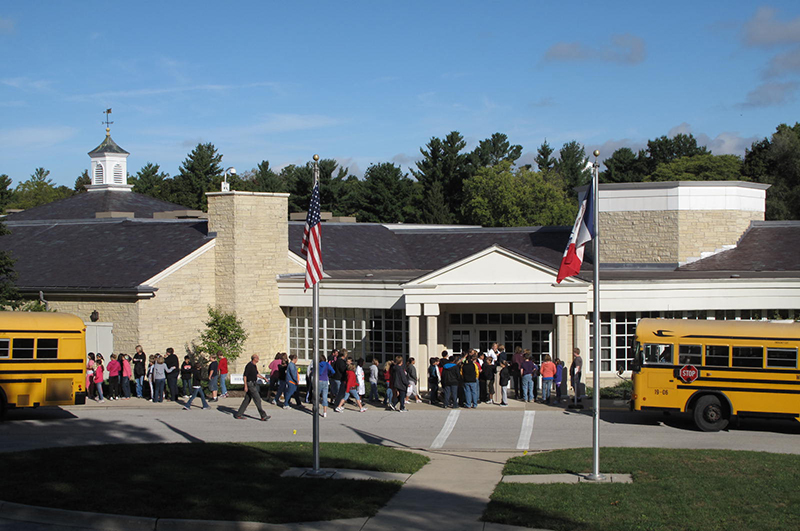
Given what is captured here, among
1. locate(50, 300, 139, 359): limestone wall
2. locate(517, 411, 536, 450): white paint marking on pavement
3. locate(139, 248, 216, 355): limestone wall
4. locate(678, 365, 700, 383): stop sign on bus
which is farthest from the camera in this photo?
locate(139, 248, 216, 355): limestone wall

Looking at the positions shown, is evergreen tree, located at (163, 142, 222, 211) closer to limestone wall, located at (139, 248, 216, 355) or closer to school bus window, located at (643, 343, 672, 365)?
limestone wall, located at (139, 248, 216, 355)

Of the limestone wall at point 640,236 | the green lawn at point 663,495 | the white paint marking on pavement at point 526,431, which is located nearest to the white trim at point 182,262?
the white paint marking on pavement at point 526,431

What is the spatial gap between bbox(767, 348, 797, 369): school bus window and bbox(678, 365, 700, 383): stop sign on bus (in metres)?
1.64

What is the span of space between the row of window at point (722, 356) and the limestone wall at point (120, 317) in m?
16.5

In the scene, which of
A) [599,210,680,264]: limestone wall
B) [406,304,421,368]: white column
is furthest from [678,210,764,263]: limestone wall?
[406,304,421,368]: white column

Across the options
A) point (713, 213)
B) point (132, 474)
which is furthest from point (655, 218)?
point (132, 474)

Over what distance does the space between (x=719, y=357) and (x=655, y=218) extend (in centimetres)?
1302

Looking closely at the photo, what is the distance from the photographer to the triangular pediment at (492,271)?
27688 millimetres

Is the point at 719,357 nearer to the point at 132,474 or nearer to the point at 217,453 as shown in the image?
the point at 217,453

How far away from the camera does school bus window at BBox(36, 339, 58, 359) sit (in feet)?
71.8

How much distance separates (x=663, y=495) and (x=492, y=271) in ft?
48.4

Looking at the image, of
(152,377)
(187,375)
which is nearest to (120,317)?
(152,377)

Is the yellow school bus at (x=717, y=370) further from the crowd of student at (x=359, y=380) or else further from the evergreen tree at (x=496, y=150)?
the evergreen tree at (x=496, y=150)

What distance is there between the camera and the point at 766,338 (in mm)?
20844
